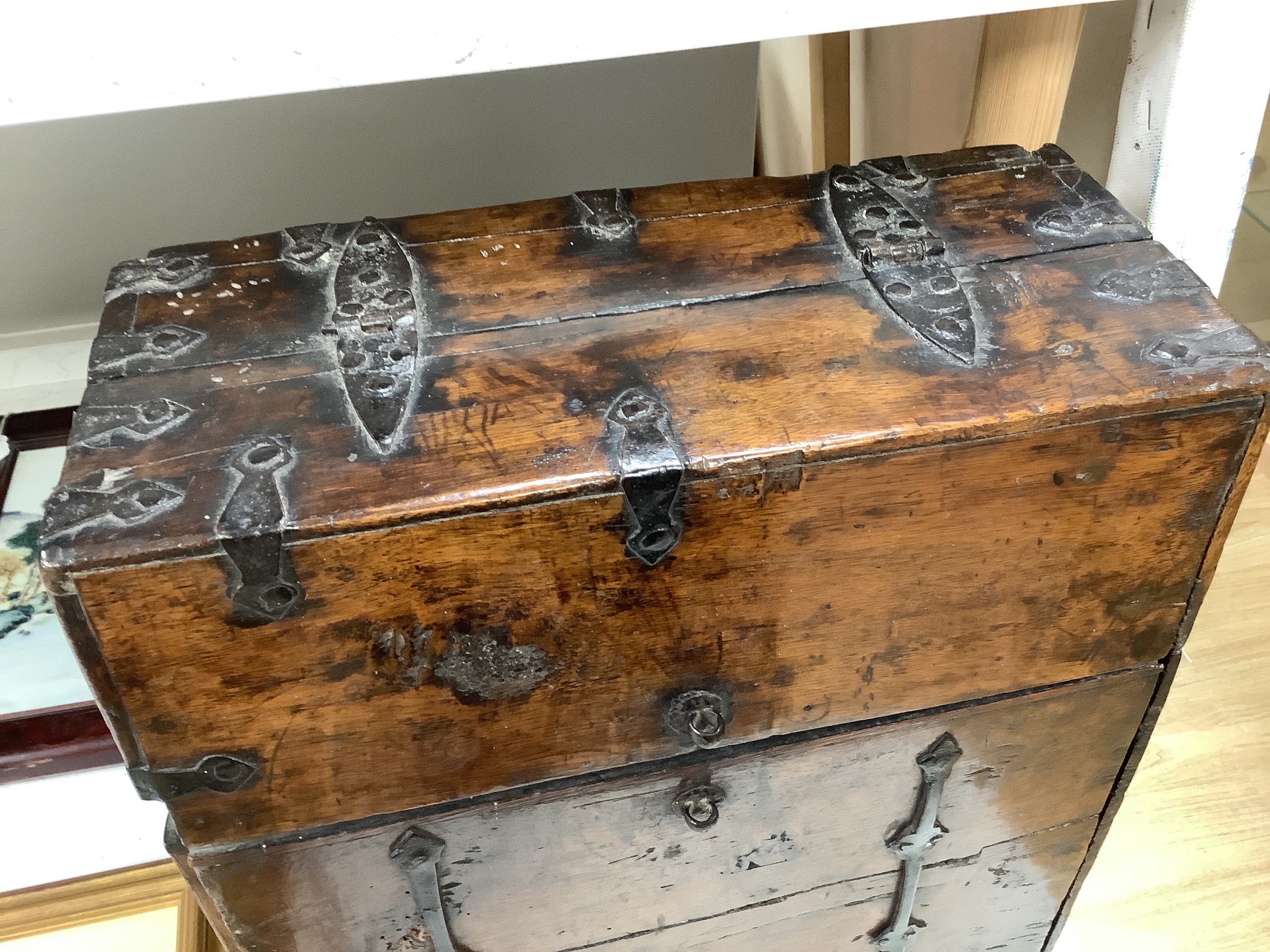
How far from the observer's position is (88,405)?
0.78 metres

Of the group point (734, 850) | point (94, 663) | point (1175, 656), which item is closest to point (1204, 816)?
point (1175, 656)

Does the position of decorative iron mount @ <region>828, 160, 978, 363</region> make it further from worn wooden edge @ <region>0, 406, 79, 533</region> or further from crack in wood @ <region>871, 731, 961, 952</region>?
worn wooden edge @ <region>0, 406, 79, 533</region>

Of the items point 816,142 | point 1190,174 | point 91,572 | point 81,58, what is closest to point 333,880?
point 91,572

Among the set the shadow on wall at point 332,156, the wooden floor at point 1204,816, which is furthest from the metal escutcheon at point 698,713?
the shadow on wall at point 332,156

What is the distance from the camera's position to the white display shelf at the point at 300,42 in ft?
2.24

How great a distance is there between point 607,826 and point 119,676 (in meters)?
0.46

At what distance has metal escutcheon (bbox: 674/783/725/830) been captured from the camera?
0.94m

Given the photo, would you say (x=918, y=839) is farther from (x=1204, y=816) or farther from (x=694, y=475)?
(x=1204, y=816)

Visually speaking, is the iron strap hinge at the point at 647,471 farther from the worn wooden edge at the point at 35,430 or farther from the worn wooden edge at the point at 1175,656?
the worn wooden edge at the point at 35,430

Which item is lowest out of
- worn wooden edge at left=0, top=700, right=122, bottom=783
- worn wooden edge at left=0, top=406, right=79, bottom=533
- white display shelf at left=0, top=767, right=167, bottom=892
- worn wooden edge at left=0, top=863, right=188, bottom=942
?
worn wooden edge at left=0, top=863, right=188, bottom=942

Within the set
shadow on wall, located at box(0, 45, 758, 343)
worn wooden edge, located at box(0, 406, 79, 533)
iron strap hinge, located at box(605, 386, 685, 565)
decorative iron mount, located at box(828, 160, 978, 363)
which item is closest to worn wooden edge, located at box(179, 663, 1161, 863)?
iron strap hinge, located at box(605, 386, 685, 565)

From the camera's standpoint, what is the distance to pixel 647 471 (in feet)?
2.35

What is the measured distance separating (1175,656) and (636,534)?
1.92ft

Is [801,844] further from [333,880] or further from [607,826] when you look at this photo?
[333,880]
